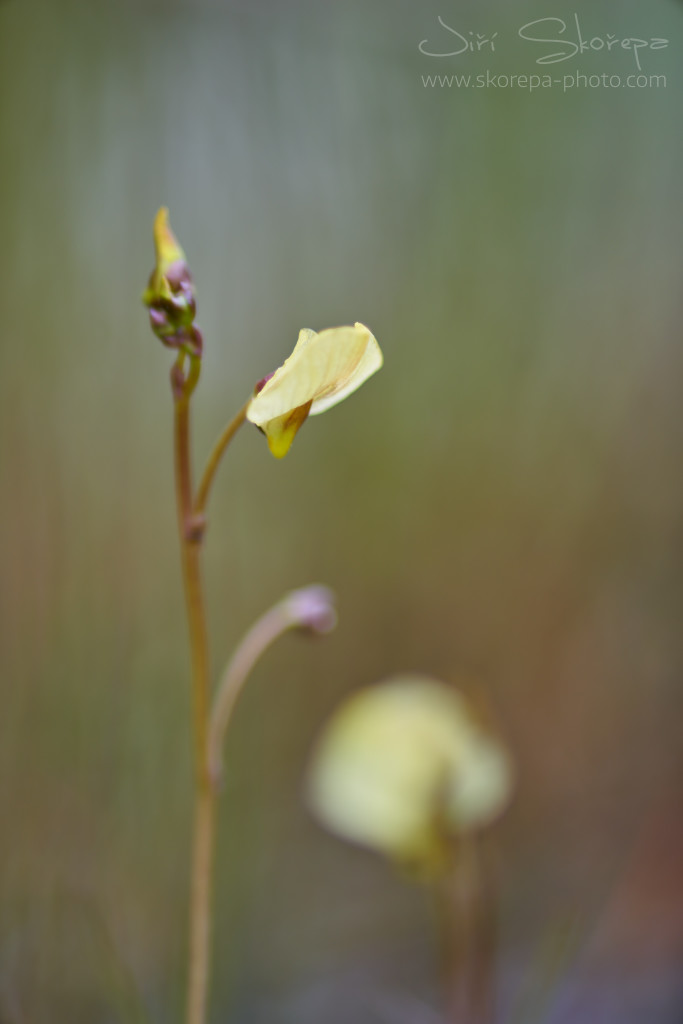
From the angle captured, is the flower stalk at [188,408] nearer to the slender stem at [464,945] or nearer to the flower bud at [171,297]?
the flower bud at [171,297]

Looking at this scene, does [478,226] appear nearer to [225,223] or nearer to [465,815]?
[225,223]

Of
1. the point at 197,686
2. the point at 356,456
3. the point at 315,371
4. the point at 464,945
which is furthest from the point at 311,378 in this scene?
the point at 356,456

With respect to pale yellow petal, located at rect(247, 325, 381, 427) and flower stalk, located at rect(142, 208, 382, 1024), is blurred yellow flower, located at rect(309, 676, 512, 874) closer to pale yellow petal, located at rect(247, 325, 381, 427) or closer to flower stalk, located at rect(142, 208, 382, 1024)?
flower stalk, located at rect(142, 208, 382, 1024)

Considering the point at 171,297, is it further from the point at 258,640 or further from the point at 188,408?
the point at 258,640

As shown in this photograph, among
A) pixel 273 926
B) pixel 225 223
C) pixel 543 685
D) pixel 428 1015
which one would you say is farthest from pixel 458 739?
pixel 225 223

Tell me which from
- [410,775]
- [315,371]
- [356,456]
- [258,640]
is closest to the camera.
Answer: [315,371]

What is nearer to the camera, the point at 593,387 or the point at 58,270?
the point at 58,270

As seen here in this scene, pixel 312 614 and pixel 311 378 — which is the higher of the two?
pixel 311 378
